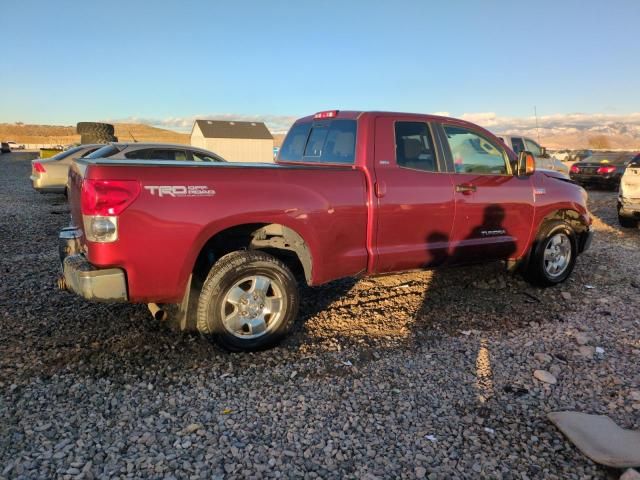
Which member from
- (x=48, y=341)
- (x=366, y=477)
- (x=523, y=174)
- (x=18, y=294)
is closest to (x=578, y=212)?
(x=523, y=174)

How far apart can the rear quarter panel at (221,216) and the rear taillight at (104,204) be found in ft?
0.13

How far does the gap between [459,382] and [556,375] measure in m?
0.82

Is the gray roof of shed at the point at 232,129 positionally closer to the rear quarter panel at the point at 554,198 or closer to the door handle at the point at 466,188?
the rear quarter panel at the point at 554,198

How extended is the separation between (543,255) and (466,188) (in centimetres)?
157

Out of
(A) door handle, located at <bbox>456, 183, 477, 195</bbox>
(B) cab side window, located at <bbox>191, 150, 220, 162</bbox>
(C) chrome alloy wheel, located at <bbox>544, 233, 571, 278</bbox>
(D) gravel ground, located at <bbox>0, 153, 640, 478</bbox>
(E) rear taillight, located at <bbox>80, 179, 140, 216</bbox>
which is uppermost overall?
(B) cab side window, located at <bbox>191, 150, 220, 162</bbox>

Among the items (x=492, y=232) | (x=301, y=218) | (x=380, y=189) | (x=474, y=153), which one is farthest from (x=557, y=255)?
(x=301, y=218)

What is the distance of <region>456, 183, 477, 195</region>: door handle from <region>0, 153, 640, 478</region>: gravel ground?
1.28m

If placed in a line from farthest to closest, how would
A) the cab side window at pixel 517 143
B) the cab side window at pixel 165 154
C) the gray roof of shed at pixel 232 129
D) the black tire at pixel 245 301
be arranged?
the gray roof of shed at pixel 232 129
the cab side window at pixel 517 143
the cab side window at pixel 165 154
the black tire at pixel 245 301

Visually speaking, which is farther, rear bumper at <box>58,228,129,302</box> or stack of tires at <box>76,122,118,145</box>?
stack of tires at <box>76,122,118,145</box>

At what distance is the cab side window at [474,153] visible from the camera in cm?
510

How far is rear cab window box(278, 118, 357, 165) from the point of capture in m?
4.71

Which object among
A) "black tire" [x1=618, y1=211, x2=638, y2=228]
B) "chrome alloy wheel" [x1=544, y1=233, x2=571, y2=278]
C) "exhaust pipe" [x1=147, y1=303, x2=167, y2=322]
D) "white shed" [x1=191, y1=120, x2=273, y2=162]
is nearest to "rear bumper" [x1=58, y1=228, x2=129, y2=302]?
"exhaust pipe" [x1=147, y1=303, x2=167, y2=322]

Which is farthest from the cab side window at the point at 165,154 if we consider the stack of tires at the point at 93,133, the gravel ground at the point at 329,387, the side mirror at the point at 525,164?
the stack of tires at the point at 93,133

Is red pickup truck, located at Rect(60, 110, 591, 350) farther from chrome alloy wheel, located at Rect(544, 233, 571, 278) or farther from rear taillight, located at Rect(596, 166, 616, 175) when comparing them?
rear taillight, located at Rect(596, 166, 616, 175)
